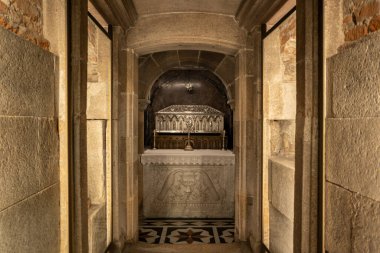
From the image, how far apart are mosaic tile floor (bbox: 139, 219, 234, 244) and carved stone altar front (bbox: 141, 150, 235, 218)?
185 millimetres

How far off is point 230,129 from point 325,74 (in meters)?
5.19

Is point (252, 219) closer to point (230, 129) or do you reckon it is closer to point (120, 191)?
point (120, 191)

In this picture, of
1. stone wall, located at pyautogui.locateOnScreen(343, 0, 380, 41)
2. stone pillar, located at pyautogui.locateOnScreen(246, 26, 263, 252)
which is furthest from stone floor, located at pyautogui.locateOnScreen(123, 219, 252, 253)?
stone wall, located at pyautogui.locateOnScreen(343, 0, 380, 41)

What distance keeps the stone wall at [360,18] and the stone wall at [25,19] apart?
1621 millimetres

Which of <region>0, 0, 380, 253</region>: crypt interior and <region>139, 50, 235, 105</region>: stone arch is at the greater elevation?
<region>139, 50, 235, 105</region>: stone arch

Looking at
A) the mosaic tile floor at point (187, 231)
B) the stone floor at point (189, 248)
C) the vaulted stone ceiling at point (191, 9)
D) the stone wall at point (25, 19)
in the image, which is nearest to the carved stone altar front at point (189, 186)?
the mosaic tile floor at point (187, 231)

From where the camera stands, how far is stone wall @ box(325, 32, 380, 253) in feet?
4.61

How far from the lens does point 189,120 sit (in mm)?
6871

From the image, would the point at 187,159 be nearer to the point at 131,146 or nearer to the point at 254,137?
the point at 131,146

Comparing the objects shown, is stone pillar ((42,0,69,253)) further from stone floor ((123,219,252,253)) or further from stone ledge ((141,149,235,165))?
stone ledge ((141,149,235,165))

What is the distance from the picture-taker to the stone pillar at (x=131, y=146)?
354cm

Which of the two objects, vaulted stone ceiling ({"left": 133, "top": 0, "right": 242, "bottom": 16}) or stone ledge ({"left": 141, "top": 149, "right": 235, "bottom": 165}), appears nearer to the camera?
vaulted stone ceiling ({"left": 133, "top": 0, "right": 242, "bottom": 16})

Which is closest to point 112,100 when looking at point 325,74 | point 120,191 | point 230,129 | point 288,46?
point 120,191

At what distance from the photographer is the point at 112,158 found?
3.20 m
